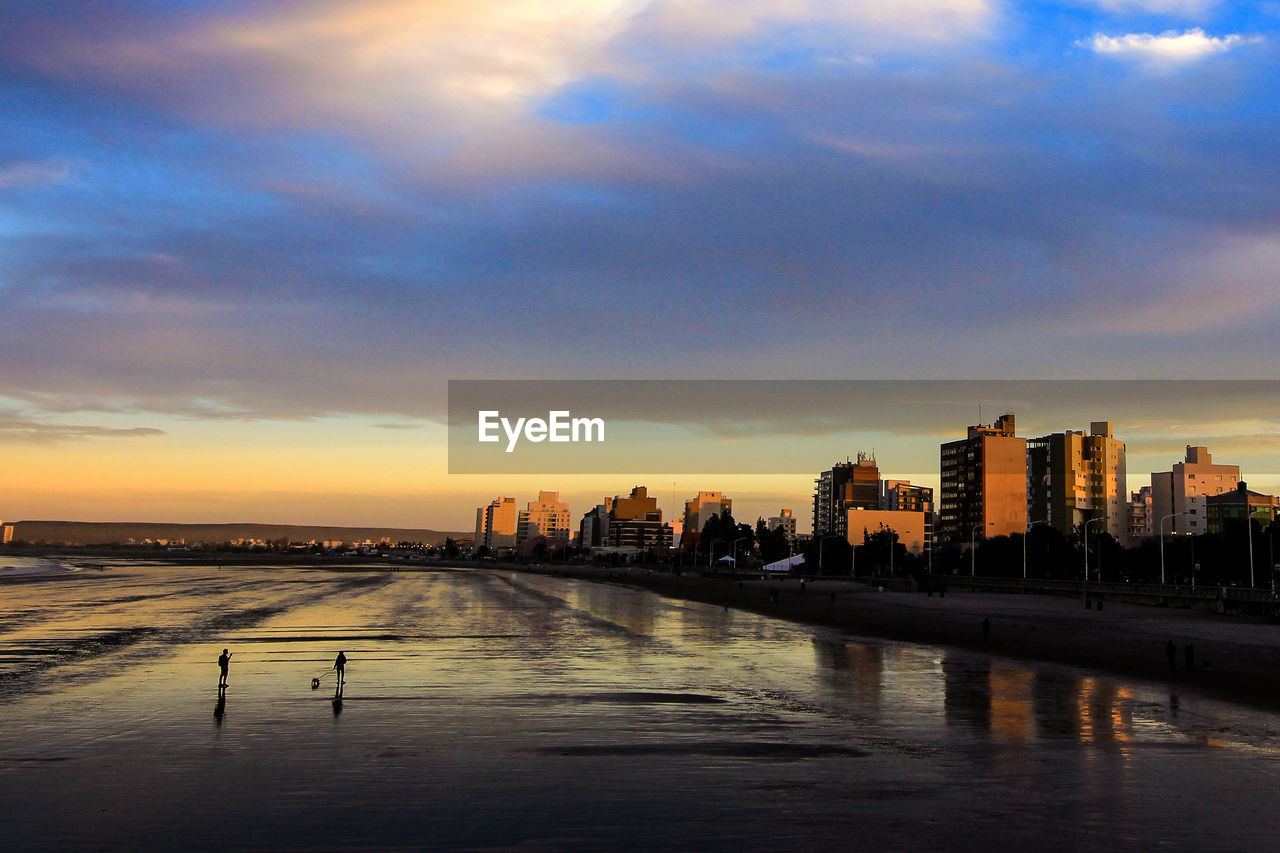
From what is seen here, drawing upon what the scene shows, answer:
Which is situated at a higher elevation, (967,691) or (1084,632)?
(967,691)

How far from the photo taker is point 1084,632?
204ft

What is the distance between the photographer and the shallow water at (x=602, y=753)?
55.3 ft

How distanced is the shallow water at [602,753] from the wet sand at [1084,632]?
15.7ft

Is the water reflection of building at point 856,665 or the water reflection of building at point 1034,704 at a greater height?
the water reflection of building at point 1034,704

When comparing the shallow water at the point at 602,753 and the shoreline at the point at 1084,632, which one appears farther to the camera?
the shoreline at the point at 1084,632

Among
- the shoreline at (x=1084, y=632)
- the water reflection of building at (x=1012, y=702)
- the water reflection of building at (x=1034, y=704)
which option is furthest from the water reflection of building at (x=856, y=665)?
the shoreline at (x=1084, y=632)

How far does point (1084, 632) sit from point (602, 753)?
48841 millimetres

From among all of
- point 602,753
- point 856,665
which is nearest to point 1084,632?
point 856,665

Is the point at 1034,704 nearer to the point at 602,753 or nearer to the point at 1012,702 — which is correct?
the point at 1012,702

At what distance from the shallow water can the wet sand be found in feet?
15.7

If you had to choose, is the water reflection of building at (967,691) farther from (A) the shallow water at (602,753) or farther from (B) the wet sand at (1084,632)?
(B) the wet sand at (1084,632)

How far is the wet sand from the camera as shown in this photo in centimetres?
4225

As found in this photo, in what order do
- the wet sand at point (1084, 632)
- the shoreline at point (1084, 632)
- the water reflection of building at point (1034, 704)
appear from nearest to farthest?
the water reflection of building at point (1034, 704) < the shoreline at point (1084, 632) < the wet sand at point (1084, 632)

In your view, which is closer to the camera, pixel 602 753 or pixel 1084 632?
pixel 602 753
